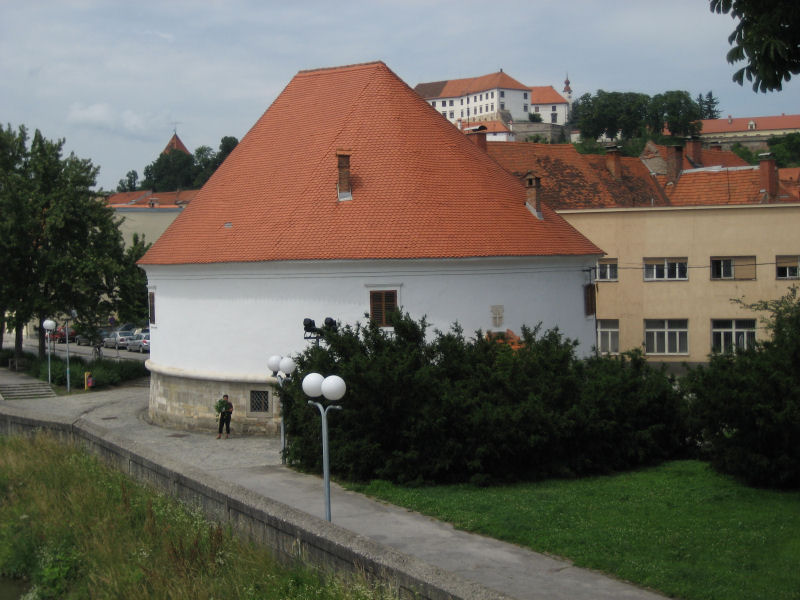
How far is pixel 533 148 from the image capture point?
5112 centimetres

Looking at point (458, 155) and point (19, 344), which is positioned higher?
point (458, 155)

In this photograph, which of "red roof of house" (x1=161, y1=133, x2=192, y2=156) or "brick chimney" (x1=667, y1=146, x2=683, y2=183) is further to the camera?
"red roof of house" (x1=161, y1=133, x2=192, y2=156)

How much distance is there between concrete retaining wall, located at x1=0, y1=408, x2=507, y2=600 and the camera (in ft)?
31.2

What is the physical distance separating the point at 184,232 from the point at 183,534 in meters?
16.0

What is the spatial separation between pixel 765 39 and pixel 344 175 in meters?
16.4

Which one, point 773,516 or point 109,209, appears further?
point 109,209

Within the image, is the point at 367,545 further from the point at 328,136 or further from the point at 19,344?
the point at 19,344

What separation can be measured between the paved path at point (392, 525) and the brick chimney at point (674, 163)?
38.4 m

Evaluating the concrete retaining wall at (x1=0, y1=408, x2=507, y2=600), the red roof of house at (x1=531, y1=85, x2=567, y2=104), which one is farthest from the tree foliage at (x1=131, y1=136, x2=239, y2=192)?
the concrete retaining wall at (x1=0, y1=408, x2=507, y2=600)

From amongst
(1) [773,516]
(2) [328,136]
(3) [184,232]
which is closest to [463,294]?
(2) [328,136]

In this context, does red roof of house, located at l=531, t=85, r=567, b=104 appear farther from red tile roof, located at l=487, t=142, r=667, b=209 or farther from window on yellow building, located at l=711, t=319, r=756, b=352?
window on yellow building, located at l=711, t=319, r=756, b=352

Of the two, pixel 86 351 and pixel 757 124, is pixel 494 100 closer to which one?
pixel 757 124

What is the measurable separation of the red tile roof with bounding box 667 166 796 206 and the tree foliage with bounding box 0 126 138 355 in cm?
2987

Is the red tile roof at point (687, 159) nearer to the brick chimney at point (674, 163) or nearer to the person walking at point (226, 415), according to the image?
the brick chimney at point (674, 163)
